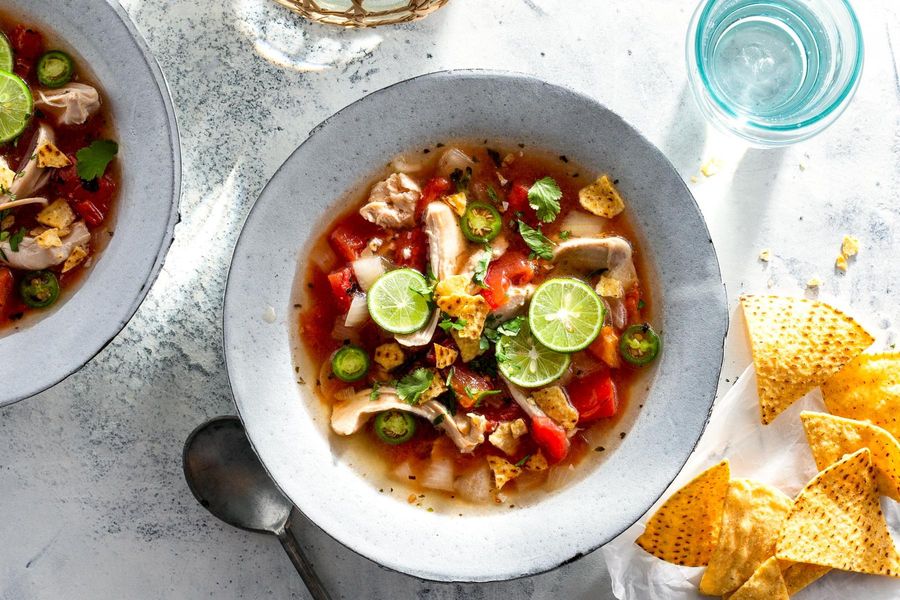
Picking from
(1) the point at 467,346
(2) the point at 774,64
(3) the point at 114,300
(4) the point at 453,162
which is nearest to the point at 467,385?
(1) the point at 467,346

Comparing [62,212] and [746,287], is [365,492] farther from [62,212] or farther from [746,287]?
[746,287]

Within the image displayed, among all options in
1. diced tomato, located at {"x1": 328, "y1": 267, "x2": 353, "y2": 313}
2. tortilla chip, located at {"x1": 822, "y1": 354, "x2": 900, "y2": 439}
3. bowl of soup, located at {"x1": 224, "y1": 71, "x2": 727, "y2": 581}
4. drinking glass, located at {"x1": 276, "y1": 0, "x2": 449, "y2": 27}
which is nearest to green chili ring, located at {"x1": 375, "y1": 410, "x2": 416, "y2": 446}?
bowl of soup, located at {"x1": 224, "y1": 71, "x2": 727, "y2": 581}

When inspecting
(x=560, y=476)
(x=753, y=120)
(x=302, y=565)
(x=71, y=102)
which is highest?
(x=753, y=120)

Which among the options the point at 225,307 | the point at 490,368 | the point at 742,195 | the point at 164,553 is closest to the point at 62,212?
the point at 225,307

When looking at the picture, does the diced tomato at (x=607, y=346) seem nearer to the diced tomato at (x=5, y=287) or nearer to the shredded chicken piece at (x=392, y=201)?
the shredded chicken piece at (x=392, y=201)

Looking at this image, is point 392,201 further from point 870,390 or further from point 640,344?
point 870,390

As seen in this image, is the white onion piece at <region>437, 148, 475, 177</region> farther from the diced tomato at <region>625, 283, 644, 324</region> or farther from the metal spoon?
the metal spoon
